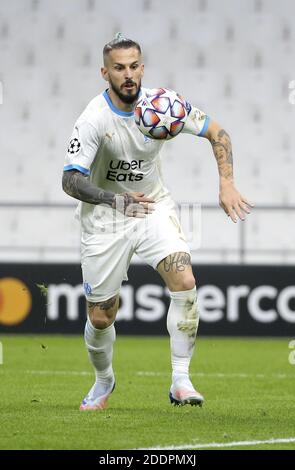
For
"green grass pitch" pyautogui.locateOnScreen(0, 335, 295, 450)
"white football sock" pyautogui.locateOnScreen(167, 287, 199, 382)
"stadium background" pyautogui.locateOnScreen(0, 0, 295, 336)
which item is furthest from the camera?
"stadium background" pyautogui.locateOnScreen(0, 0, 295, 336)

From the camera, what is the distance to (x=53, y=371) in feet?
32.1

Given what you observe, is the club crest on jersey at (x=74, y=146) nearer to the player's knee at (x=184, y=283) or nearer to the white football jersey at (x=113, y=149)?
the white football jersey at (x=113, y=149)

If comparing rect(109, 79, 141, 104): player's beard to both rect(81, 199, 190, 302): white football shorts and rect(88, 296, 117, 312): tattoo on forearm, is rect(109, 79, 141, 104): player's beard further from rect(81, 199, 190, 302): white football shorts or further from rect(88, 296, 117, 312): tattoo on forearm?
rect(88, 296, 117, 312): tattoo on forearm

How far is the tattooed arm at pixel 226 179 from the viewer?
6.26 m

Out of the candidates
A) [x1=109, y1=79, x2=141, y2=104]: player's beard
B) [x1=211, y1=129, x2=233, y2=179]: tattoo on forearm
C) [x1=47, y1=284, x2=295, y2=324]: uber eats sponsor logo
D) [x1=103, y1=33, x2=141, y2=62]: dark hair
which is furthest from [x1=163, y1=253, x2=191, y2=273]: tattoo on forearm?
[x1=47, y1=284, x2=295, y2=324]: uber eats sponsor logo

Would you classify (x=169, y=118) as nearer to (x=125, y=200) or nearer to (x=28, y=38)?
(x=125, y=200)

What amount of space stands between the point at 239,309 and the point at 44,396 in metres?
6.31

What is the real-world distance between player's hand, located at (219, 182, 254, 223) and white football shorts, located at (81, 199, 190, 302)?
55 centimetres

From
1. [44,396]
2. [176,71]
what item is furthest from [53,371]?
[176,71]

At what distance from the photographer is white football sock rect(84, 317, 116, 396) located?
6906 millimetres

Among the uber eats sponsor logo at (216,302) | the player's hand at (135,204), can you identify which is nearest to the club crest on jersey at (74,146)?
the player's hand at (135,204)

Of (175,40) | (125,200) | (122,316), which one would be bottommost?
(122,316)

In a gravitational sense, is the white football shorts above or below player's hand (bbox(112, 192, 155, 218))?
below
